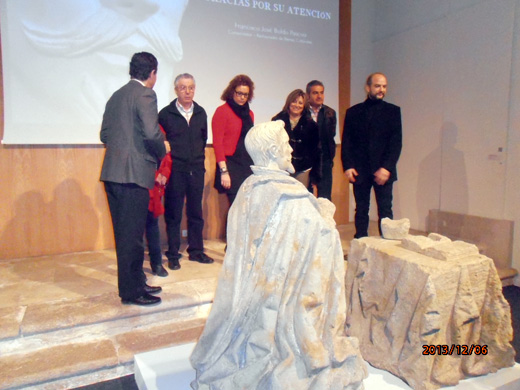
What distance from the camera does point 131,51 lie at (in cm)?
366

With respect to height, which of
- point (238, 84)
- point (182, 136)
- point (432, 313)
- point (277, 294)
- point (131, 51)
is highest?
point (131, 51)

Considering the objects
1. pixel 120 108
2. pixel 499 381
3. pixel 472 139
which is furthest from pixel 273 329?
pixel 472 139

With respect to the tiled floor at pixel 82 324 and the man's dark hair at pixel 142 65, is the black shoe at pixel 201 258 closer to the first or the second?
the tiled floor at pixel 82 324

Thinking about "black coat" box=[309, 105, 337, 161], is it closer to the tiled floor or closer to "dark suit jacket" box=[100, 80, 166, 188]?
the tiled floor

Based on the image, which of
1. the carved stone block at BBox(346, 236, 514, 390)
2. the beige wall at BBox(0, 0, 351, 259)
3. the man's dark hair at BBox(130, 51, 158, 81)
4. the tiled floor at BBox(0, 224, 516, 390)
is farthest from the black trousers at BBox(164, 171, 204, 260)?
the carved stone block at BBox(346, 236, 514, 390)

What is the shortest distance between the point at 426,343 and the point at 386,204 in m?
1.45

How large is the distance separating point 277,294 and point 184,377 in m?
0.79

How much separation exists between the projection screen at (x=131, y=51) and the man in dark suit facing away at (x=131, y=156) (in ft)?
4.32

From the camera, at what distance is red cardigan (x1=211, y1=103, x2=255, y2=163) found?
10.5 ft

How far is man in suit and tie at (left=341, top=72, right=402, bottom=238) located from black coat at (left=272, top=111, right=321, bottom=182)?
0.32m

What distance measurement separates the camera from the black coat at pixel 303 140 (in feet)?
10.4

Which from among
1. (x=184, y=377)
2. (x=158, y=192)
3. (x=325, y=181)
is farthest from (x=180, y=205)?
(x=184, y=377)

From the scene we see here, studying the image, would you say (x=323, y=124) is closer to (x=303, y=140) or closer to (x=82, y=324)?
(x=303, y=140)

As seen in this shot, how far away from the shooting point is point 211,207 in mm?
4312
